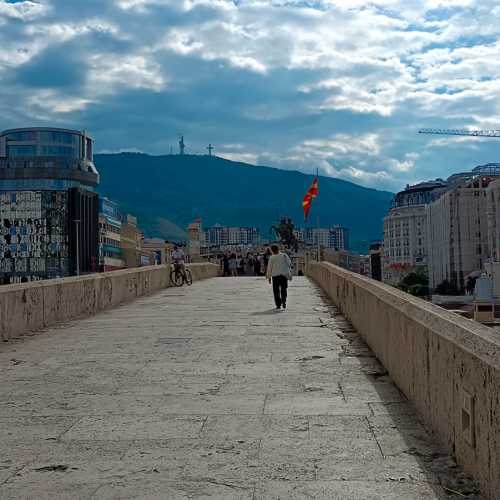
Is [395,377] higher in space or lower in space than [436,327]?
lower

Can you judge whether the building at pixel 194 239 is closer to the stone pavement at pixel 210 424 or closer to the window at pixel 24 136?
the stone pavement at pixel 210 424

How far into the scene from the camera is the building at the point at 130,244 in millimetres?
163375

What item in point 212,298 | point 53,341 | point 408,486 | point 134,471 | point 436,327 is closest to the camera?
point 408,486

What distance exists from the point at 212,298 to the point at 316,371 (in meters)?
12.3

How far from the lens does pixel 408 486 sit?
4.09m

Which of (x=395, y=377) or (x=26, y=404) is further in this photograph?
(x=395, y=377)

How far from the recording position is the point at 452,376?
A: 4.48 metres

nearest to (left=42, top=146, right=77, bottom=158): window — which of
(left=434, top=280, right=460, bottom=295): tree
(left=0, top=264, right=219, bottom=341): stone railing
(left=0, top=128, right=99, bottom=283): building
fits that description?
(left=0, top=128, right=99, bottom=283): building

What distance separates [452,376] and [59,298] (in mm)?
9765

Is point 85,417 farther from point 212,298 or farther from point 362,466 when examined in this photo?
point 212,298

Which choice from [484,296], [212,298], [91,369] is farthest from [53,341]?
[484,296]

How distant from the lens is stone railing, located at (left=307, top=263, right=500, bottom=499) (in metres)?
3.73

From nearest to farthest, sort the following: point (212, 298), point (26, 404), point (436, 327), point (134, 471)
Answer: point (134, 471)
point (436, 327)
point (26, 404)
point (212, 298)

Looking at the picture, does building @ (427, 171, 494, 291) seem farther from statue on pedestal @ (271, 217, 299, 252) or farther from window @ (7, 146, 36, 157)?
window @ (7, 146, 36, 157)
